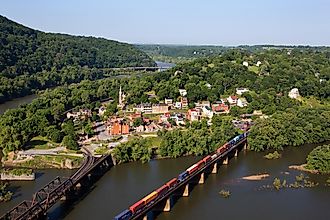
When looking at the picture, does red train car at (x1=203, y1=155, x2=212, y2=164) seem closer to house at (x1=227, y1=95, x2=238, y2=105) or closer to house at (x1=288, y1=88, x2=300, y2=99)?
house at (x1=227, y1=95, x2=238, y2=105)

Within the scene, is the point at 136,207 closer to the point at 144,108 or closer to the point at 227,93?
the point at 144,108

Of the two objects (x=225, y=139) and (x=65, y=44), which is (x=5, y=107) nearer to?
(x=225, y=139)

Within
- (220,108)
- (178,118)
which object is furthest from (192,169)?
(220,108)

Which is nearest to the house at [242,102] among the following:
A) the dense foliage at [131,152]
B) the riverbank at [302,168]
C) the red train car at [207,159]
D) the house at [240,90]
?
the house at [240,90]

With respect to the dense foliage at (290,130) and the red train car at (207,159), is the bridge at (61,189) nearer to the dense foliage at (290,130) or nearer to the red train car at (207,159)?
the red train car at (207,159)


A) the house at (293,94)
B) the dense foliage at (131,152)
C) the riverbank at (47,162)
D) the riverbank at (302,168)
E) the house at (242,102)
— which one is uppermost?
the house at (293,94)

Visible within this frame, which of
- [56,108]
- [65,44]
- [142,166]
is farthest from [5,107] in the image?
[65,44]
